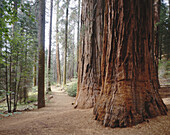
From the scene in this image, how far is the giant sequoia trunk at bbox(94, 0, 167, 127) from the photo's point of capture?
2.44 m

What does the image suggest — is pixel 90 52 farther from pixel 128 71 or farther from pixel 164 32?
pixel 164 32

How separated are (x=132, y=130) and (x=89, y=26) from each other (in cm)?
413

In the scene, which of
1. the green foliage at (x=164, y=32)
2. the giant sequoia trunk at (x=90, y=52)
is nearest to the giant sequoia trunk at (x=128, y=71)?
the giant sequoia trunk at (x=90, y=52)

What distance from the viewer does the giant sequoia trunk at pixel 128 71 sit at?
244 cm

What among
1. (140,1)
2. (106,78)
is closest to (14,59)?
(106,78)

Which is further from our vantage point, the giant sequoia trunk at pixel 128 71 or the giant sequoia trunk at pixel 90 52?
the giant sequoia trunk at pixel 90 52

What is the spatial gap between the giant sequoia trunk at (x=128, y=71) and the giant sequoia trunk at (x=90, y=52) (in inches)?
75.6

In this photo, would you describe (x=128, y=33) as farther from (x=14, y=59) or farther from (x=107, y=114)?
(x=14, y=59)

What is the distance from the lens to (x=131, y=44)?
2.55 metres

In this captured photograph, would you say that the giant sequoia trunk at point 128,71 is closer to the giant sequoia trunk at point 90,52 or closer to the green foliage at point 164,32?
the giant sequoia trunk at point 90,52

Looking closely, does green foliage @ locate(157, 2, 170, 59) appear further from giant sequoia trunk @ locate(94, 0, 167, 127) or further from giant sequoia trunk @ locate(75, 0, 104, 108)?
giant sequoia trunk @ locate(94, 0, 167, 127)

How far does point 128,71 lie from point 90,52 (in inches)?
98.6

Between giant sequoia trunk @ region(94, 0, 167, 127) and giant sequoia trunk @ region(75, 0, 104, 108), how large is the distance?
192cm

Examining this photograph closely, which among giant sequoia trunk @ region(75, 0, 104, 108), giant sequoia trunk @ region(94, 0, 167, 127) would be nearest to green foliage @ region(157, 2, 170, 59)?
giant sequoia trunk @ region(75, 0, 104, 108)
